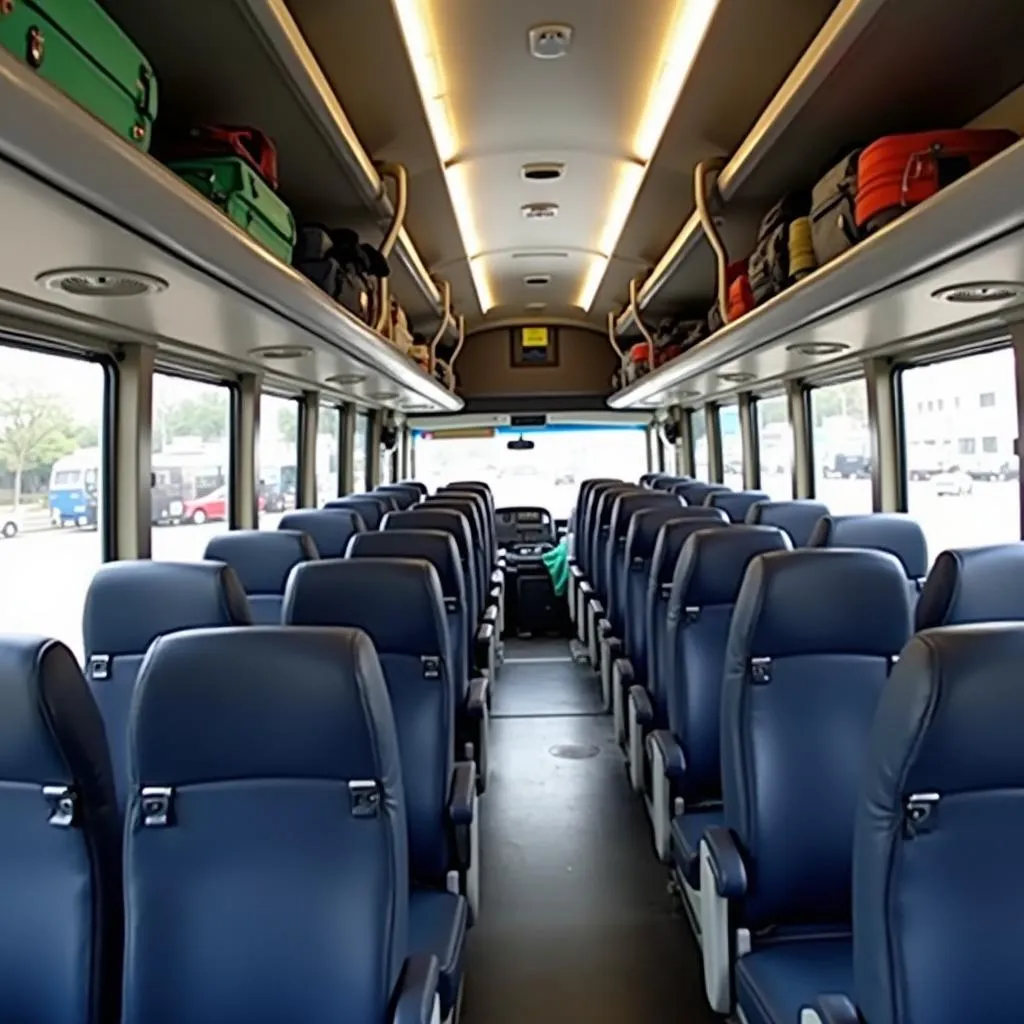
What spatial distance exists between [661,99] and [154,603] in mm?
3095

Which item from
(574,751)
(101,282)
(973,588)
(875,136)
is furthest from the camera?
(574,751)

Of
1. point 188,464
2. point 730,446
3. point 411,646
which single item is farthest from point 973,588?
point 730,446

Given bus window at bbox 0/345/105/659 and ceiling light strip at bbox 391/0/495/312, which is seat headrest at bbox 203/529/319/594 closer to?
bus window at bbox 0/345/105/659

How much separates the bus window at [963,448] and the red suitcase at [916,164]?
1274 millimetres

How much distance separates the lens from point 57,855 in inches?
63.9

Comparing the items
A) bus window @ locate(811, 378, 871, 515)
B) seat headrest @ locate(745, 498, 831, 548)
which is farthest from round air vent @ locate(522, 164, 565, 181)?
seat headrest @ locate(745, 498, 831, 548)

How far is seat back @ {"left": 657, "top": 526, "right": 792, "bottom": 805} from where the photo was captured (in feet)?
10.3

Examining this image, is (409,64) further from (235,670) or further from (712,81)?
(235,670)

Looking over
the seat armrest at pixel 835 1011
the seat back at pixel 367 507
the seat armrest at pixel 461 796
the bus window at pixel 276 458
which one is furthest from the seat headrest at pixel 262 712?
the seat back at pixel 367 507

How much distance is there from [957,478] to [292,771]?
3861mm

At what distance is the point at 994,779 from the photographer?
4.87 feet

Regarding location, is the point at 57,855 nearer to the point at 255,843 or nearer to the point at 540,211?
the point at 255,843

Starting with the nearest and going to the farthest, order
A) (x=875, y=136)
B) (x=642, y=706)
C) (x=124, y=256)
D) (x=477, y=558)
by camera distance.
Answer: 1. (x=124, y=256)
2. (x=875, y=136)
3. (x=642, y=706)
4. (x=477, y=558)

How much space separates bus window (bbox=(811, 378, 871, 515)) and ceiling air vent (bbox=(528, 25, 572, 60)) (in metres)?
2.50
